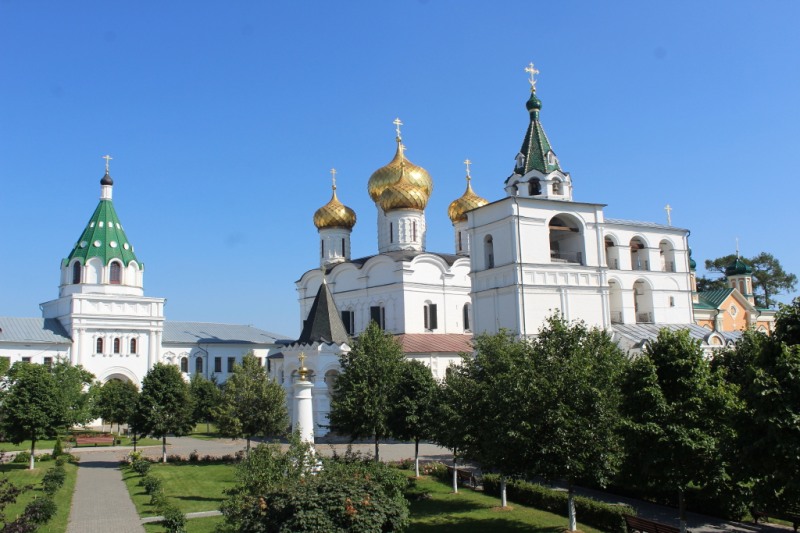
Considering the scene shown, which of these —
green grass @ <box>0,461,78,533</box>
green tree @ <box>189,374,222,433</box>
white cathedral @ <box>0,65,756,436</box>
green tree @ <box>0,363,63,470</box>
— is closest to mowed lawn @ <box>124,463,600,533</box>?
green grass @ <box>0,461,78,533</box>

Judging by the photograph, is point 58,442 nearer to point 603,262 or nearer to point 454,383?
point 454,383

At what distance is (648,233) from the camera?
39969 mm

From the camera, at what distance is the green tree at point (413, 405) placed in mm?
23406

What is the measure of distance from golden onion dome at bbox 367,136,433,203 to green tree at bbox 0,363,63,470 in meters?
24.2

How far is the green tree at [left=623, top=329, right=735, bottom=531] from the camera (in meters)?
13.8

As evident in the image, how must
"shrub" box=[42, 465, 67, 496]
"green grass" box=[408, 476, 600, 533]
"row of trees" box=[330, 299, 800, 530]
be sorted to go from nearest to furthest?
"row of trees" box=[330, 299, 800, 530], "green grass" box=[408, 476, 600, 533], "shrub" box=[42, 465, 67, 496]

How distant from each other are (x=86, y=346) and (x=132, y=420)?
20923 mm

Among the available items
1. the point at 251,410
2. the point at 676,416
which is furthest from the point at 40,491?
the point at 676,416

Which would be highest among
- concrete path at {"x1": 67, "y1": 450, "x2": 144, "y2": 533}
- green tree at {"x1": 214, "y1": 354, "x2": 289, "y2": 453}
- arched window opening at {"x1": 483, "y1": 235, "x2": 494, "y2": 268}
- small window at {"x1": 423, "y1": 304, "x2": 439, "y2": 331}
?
arched window opening at {"x1": 483, "y1": 235, "x2": 494, "y2": 268}

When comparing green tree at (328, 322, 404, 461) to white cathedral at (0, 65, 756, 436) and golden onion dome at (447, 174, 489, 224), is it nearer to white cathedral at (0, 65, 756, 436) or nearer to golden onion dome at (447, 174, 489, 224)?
white cathedral at (0, 65, 756, 436)

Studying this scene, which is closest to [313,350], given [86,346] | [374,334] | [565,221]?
[374,334]

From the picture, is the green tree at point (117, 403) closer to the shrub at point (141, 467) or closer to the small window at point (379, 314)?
the shrub at point (141, 467)

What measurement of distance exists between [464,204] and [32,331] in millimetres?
30024

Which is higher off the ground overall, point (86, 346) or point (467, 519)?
point (86, 346)
